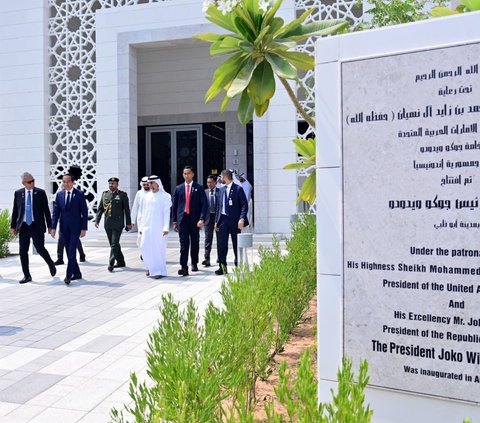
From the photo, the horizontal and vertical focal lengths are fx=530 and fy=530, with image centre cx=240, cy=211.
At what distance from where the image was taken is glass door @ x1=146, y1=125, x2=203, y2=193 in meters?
19.5

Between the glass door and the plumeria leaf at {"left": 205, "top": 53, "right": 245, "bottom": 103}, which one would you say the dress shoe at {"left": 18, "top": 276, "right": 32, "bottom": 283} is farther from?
the glass door

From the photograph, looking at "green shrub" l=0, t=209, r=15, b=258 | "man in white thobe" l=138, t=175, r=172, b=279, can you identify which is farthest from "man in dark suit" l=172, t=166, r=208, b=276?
"green shrub" l=0, t=209, r=15, b=258

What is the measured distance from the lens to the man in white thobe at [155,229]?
31.8 feet

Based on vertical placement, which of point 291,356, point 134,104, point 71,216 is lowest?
point 291,356

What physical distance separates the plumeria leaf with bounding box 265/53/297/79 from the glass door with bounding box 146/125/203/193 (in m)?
15.9

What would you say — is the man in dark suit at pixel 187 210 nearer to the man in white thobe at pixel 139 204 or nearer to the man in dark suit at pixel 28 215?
the man in white thobe at pixel 139 204

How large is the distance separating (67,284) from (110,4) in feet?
33.5

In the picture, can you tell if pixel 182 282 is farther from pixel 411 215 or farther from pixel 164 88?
pixel 164 88

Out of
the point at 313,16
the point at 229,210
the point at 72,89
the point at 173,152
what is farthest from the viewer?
the point at 173,152

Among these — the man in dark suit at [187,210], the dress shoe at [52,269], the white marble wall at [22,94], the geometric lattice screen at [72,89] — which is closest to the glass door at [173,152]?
A: the geometric lattice screen at [72,89]

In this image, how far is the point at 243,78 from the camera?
3.56 meters

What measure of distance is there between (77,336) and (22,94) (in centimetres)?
1242

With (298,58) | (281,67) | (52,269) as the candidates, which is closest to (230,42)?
(281,67)

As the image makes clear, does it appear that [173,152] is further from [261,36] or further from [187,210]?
[261,36]
